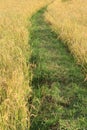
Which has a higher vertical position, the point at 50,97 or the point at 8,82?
the point at 8,82

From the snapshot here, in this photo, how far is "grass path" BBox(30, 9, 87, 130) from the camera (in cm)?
448

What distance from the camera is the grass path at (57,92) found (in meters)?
4.48

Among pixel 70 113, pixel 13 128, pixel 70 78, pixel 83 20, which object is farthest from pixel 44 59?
pixel 83 20

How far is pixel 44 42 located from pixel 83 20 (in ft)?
16.2

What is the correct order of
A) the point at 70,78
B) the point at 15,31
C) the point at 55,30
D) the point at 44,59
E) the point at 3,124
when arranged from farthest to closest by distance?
the point at 55,30
the point at 15,31
the point at 44,59
the point at 70,78
the point at 3,124

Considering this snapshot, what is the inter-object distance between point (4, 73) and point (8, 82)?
2.09 feet

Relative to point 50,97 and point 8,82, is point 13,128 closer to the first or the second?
point 8,82

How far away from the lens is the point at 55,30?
11414mm

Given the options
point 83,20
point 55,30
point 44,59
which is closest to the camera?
point 44,59

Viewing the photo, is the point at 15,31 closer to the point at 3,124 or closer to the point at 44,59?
the point at 44,59

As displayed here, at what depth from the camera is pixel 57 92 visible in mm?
5465

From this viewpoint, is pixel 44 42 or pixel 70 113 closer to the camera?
pixel 70 113

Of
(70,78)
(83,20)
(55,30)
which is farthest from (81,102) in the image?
(83,20)

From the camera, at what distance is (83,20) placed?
14.4 metres
